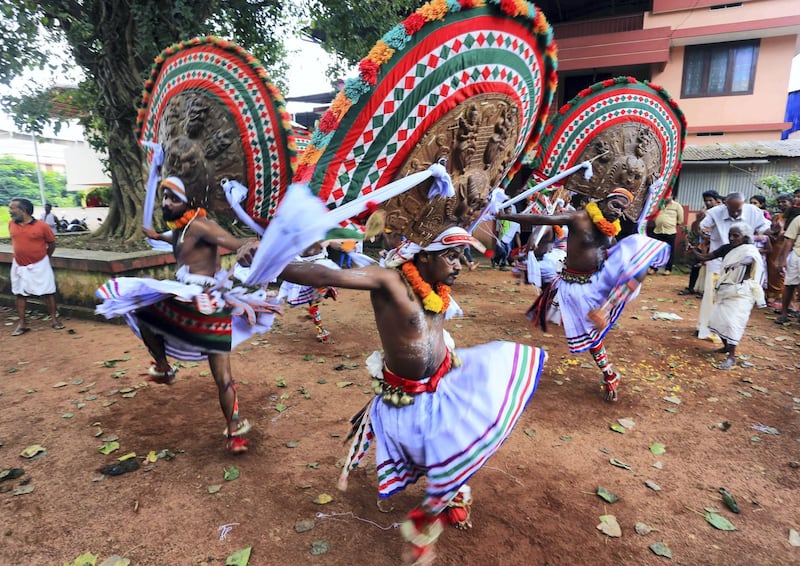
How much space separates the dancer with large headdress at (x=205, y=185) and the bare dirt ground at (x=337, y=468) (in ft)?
2.02

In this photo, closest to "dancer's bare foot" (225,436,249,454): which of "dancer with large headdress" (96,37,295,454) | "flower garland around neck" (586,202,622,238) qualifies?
"dancer with large headdress" (96,37,295,454)

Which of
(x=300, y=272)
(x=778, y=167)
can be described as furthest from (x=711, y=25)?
(x=300, y=272)

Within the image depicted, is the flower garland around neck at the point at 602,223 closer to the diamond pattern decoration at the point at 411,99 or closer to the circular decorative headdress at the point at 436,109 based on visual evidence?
the circular decorative headdress at the point at 436,109

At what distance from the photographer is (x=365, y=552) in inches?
102

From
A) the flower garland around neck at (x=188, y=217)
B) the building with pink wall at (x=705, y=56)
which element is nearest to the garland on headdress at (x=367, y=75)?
the flower garland around neck at (x=188, y=217)

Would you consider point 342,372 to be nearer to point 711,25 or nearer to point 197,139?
point 197,139

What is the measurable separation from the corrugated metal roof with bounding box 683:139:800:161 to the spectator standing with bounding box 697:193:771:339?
221 inches

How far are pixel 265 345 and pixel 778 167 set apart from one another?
14.2 metres

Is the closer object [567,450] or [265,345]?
[567,450]

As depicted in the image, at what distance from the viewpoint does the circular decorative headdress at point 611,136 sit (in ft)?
15.5

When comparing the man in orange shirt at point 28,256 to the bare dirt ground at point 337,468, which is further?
the man in orange shirt at point 28,256

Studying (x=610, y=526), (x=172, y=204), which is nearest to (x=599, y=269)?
(x=610, y=526)

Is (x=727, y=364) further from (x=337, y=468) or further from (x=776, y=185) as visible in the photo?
(x=776, y=185)

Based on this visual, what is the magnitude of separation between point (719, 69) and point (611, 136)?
530 inches
